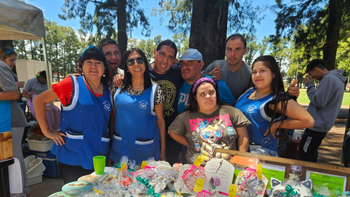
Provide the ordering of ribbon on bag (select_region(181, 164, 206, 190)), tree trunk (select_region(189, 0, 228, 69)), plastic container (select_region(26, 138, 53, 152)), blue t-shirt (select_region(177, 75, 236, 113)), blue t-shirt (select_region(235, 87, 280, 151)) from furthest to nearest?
tree trunk (select_region(189, 0, 228, 69))
plastic container (select_region(26, 138, 53, 152))
blue t-shirt (select_region(177, 75, 236, 113))
blue t-shirt (select_region(235, 87, 280, 151))
ribbon on bag (select_region(181, 164, 206, 190))

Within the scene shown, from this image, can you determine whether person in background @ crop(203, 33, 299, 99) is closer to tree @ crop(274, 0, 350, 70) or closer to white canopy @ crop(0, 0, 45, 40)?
white canopy @ crop(0, 0, 45, 40)

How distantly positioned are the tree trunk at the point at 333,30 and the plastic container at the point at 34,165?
29.2 feet

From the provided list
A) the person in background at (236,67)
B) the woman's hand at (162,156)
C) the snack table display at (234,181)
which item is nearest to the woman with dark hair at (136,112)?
the woman's hand at (162,156)

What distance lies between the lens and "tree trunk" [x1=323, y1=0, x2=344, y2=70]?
680cm

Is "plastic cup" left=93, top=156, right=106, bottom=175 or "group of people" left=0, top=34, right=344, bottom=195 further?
"group of people" left=0, top=34, right=344, bottom=195

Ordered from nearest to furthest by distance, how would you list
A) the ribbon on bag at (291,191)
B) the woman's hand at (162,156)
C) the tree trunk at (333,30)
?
1. the ribbon on bag at (291,191)
2. the woman's hand at (162,156)
3. the tree trunk at (333,30)

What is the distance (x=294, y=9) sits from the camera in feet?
24.7

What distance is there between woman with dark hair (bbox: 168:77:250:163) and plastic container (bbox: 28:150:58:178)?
2972 mm

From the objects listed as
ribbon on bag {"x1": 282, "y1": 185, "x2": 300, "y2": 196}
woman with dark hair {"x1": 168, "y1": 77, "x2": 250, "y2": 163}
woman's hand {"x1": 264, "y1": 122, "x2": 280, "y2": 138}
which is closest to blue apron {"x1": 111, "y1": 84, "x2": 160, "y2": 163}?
woman with dark hair {"x1": 168, "y1": 77, "x2": 250, "y2": 163}

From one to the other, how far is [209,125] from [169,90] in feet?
2.79

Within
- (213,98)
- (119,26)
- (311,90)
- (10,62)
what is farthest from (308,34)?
(10,62)

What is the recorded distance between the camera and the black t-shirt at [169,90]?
8.52 ft

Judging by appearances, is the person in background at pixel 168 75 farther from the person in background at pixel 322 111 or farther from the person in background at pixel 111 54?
the person in background at pixel 322 111

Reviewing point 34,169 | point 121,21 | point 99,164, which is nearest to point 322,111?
point 99,164
